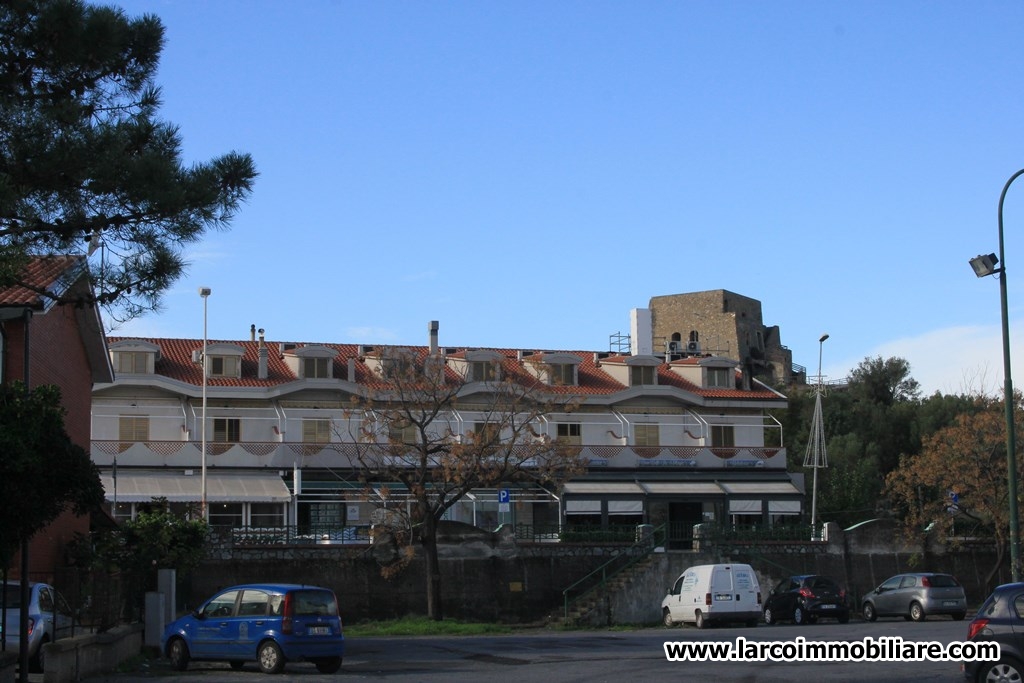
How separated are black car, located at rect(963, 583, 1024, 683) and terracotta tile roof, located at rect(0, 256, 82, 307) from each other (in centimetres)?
1218

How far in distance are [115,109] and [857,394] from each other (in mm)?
83625

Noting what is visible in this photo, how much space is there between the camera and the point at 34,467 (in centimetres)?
1490

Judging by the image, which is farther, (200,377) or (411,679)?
(200,377)

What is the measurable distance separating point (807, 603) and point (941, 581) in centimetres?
384

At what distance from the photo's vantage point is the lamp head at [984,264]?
27.1 metres

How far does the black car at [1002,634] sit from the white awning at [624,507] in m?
40.8

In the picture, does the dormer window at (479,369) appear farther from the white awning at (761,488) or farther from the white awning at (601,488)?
the white awning at (761,488)

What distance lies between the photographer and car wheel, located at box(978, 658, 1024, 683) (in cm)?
1498

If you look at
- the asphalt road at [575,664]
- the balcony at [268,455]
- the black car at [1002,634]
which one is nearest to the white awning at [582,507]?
the balcony at [268,455]

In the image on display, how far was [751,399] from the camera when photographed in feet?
210

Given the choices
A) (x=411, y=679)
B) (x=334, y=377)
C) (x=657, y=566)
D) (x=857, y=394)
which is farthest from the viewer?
(x=857, y=394)

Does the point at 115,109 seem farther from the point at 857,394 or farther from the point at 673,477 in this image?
the point at 857,394

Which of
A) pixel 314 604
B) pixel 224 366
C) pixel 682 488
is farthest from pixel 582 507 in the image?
pixel 314 604

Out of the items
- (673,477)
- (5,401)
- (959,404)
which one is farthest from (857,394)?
(5,401)
